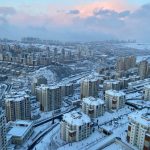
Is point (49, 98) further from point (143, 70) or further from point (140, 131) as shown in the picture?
point (143, 70)

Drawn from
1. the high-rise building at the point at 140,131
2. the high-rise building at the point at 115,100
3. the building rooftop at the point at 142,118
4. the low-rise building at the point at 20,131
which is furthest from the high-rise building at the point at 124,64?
the low-rise building at the point at 20,131

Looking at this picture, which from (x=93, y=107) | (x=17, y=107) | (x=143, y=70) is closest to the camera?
(x=17, y=107)

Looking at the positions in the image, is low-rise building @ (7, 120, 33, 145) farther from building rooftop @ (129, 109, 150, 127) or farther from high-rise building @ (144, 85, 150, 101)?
high-rise building @ (144, 85, 150, 101)

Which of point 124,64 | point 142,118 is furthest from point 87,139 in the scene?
point 124,64

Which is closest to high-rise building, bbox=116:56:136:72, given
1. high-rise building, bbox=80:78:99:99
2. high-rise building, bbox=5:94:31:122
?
high-rise building, bbox=80:78:99:99

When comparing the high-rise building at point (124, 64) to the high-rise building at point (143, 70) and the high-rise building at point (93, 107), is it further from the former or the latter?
the high-rise building at point (93, 107)

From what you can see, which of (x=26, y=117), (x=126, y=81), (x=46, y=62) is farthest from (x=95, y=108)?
(x=46, y=62)
